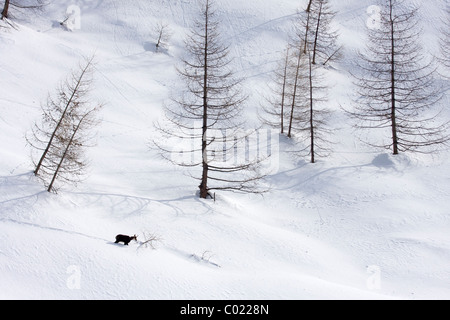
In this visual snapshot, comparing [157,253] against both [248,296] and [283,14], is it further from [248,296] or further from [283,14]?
[283,14]

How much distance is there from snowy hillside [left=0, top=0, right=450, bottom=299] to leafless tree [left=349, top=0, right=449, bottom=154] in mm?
1634

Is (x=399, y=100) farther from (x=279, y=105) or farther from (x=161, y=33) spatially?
(x=161, y=33)

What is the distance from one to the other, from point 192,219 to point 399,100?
15575mm

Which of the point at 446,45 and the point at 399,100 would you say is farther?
the point at 446,45

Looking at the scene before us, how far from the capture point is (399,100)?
57.3 ft

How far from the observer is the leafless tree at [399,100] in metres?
17.9

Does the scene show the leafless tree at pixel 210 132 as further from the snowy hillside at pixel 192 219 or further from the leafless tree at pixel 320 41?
the leafless tree at pixel 320 41

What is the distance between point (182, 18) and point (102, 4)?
41.8 feet

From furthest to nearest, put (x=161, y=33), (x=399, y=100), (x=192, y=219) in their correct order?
1. (x=161, y=33)
2. (x=399, y=100)
3. (x=192, y=219)

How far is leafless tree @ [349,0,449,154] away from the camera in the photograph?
17.9 metres

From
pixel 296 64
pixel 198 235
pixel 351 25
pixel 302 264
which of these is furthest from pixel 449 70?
pixel 198 235

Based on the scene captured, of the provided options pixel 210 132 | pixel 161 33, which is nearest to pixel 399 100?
pixel 210 132

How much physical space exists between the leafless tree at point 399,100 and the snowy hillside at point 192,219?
163cm

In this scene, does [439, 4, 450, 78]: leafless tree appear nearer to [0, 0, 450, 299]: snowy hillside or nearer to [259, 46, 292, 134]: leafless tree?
[0, 0, 450, 299]: snowy hillside
